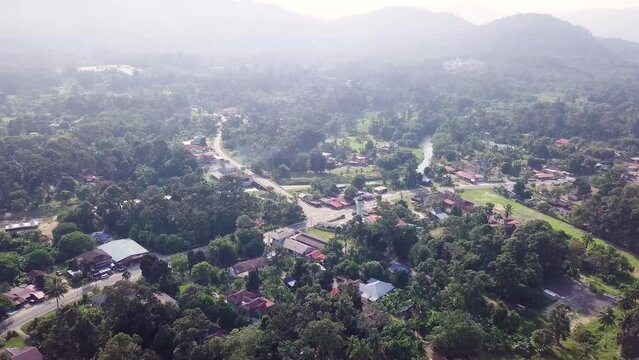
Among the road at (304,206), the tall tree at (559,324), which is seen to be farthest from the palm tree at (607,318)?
the road at (304,206)

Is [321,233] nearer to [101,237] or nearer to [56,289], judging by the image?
[101,237]

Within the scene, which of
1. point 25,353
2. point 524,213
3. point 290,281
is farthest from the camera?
point 524,213

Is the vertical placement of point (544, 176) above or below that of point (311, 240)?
below

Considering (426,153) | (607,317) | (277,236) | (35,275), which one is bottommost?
(426,153)

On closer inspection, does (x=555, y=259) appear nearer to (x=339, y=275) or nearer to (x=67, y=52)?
(x=339, y=275)

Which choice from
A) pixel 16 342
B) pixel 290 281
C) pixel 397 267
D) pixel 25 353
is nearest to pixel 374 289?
pixel 397 267

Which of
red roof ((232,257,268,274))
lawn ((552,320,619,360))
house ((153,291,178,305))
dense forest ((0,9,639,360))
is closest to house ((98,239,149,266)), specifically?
dense forest ((0,9,639,360))
